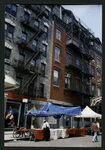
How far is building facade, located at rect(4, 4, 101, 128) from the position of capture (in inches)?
653

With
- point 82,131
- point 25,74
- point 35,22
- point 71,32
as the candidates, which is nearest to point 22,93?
point 25,74

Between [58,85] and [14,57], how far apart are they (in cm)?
749

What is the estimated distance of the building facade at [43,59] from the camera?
16578 millimetres

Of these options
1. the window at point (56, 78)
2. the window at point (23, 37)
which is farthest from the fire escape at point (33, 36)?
the window at point (56, 78)

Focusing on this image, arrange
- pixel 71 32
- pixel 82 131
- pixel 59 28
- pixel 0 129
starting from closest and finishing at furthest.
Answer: pixel 0 129 → pixel 82 131 → pixel 59 28 → pixel 71 32

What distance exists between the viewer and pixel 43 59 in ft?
66.1

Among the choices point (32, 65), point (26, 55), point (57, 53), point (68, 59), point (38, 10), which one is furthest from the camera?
point (68, 59)

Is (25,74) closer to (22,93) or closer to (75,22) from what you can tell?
(22,93)

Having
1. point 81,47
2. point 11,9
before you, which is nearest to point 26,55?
point 11,9

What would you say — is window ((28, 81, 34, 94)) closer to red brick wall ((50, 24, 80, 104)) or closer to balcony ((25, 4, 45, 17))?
red brick wall ((50, 24, 80, 104))

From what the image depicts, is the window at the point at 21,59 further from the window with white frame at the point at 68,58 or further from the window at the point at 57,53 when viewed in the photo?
the window with white frame at the point at 68,58

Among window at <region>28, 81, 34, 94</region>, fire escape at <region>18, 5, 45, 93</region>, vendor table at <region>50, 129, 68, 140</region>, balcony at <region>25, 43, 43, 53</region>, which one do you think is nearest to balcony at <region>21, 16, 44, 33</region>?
fire escape at <region>18, 5, 45, 93</region>

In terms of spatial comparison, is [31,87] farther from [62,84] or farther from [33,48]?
[62,84]

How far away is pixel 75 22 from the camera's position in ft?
84.2
